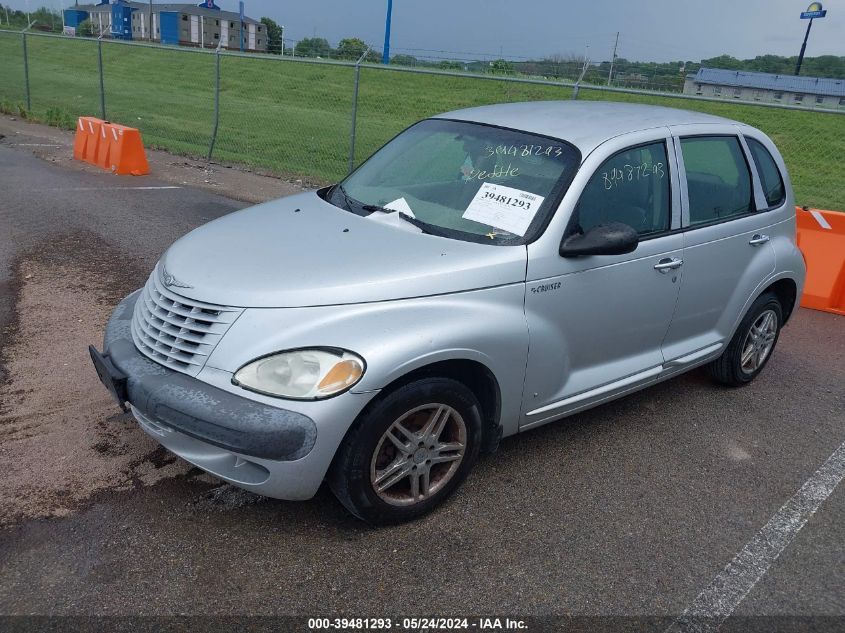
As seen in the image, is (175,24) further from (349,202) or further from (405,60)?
(349,202)

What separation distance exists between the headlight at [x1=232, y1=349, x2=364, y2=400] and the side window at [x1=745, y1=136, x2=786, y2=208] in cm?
335

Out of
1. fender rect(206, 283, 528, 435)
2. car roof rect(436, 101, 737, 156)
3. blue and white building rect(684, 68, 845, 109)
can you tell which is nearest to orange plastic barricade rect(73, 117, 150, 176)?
car roof rect(436, 101, 737, 156)

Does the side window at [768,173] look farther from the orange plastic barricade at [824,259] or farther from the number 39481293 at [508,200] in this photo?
the orange plastic barricade at [824,259]

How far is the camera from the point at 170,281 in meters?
3.48

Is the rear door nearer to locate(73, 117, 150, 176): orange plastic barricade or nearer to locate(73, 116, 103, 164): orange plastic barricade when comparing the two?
locate(73, 117, 150, 176): orange plastic barricade

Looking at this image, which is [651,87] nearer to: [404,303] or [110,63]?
[404,303]

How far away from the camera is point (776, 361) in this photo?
5980 mm

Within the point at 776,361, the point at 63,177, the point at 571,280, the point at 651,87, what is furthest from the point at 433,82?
the point at 571,280

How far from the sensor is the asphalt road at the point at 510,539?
299cm

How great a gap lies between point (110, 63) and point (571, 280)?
31.1 metres

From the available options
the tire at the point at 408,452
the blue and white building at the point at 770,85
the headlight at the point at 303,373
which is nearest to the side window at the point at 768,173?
the tire at the point at 408,452

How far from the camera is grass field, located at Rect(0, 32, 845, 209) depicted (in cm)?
1464

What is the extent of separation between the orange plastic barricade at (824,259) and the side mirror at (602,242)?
4.60 m

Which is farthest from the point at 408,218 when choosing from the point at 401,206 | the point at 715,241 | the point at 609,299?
the point at 715,241
